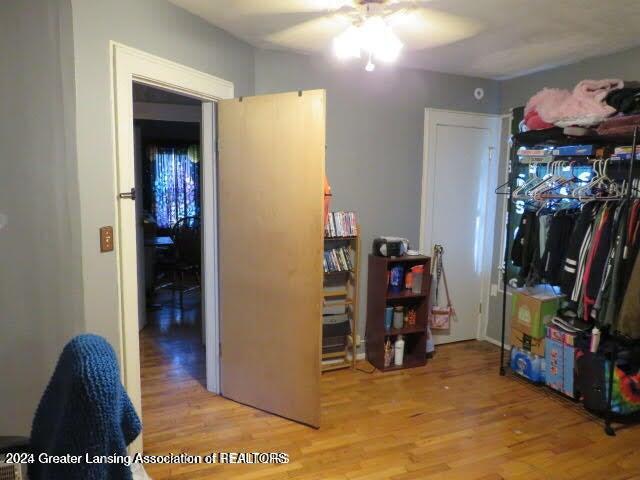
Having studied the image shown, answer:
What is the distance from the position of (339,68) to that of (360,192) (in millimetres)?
961

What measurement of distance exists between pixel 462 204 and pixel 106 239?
2.96 metres

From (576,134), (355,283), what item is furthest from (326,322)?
(576,134)

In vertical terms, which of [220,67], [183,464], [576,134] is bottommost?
[183,464]

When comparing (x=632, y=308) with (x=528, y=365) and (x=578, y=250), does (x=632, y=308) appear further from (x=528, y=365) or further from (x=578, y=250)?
(x=528, y=365)

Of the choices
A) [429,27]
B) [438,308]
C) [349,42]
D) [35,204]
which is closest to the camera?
[35,204]

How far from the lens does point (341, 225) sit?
324 centimetres

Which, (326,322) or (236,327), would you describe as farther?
(326,322)

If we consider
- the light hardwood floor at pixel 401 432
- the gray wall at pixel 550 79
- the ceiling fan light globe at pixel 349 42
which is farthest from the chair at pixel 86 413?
the gray wall at pixel 550 79

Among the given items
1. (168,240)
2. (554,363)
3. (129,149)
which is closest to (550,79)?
(554,363)

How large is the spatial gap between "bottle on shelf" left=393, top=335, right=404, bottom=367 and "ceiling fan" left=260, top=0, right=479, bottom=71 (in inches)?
82.7

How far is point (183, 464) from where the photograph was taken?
7.46 ft

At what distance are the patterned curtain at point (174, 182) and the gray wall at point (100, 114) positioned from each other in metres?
4.81

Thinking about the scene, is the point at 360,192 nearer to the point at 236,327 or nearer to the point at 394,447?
the point at 236,327

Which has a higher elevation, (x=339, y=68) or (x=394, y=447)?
(x=339, y=68)
